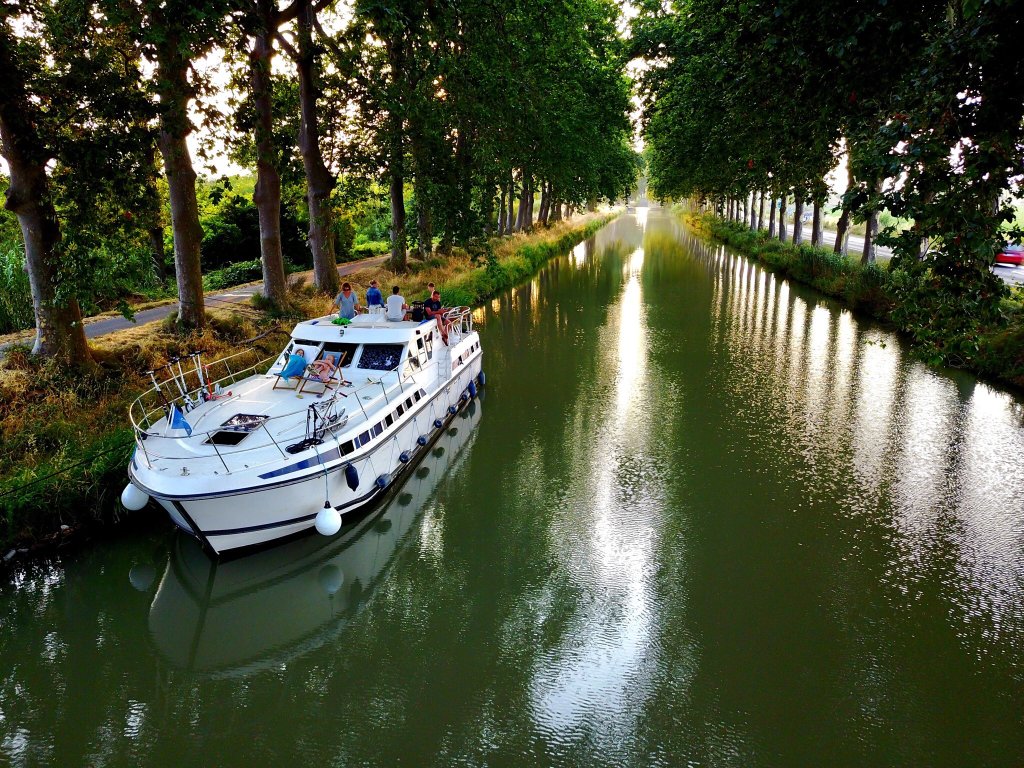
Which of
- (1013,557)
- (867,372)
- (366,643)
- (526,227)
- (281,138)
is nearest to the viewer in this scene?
(366,643)

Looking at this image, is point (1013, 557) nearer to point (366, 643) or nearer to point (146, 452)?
point (366, 643)

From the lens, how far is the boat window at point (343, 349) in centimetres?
1269

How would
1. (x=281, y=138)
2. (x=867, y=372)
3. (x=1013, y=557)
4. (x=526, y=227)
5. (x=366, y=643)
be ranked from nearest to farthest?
(x=366, y=643) → (x=1013, y=557) → (x=867, y=372) → (x=281, y=138) → (x=526, y=227)

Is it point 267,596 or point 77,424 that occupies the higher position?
point 77,424

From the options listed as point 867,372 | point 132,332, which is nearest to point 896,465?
point 867,372

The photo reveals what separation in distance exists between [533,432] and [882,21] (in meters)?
9.21

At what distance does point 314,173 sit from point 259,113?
337cm

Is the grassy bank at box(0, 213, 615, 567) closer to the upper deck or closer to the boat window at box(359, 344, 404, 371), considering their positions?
the upper deck

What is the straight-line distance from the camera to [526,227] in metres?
49.3

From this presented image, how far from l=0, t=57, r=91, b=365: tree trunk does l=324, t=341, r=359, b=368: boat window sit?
4542mm

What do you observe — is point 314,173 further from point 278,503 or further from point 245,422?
point 278,503

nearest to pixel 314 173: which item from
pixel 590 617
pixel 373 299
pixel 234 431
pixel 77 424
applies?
pixel 373 299

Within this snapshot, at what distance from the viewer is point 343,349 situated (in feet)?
42.1

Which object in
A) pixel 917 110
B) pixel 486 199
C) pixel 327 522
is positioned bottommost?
pixel 327 522
